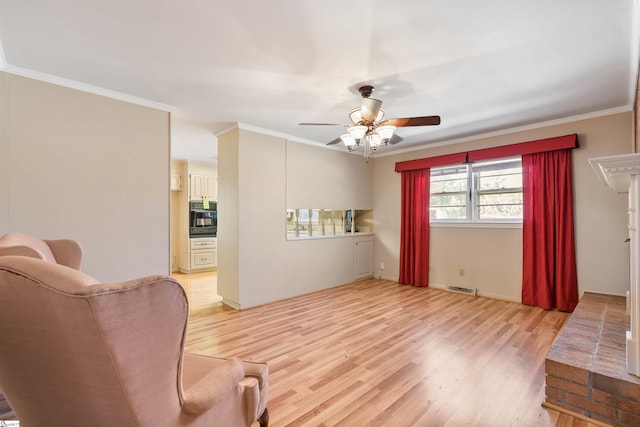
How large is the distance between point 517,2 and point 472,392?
2.58 m

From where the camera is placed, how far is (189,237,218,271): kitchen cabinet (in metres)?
6.50

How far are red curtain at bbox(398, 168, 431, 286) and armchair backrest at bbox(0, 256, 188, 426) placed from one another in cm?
475

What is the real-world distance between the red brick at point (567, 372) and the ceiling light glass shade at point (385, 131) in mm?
2163

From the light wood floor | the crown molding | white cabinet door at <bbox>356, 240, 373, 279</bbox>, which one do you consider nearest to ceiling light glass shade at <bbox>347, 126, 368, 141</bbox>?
the crown molding

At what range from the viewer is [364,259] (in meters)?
5.77

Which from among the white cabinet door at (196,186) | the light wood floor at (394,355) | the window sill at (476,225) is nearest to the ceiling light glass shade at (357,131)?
the light wood floor at (394,355)

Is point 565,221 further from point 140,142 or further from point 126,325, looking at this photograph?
point 140,142

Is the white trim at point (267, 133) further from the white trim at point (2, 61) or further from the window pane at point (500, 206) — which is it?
the window pane at point (500, 206)

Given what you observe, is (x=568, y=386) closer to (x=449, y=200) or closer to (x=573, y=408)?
(x=573, y=408)

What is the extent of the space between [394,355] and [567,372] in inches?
47.9

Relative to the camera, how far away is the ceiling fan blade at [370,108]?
2.67 meters

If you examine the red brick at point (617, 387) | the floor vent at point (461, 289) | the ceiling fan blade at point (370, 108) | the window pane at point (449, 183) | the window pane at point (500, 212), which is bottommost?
the floor vent at point (461, 289)

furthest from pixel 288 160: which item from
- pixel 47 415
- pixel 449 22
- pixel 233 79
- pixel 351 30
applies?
pixel 47 415

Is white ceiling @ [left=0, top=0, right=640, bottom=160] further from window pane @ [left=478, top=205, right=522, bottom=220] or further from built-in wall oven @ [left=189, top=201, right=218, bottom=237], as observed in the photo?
built-in wall oven @ [left=189, top=201, right=218, bottom=237]
